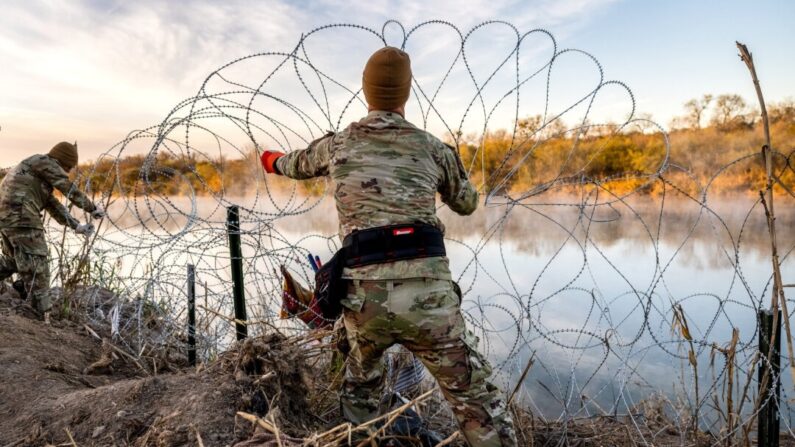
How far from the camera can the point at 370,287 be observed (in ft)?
7.20

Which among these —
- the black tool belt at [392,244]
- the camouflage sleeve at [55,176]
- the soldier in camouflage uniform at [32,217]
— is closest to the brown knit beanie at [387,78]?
the black tool belt at [392,244]

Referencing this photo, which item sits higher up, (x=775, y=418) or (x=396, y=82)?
(x=396, y=82)

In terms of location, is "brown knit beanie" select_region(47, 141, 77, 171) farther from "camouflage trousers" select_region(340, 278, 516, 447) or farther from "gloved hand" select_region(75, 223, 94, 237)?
"camouflage trousers" select_region(340, 278, 516, 447)

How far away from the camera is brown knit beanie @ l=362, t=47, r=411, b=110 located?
233cm

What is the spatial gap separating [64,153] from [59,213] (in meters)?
0.65

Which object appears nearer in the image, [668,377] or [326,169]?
[326,169]

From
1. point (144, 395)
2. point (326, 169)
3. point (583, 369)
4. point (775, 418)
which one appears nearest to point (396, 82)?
point (326, 169)

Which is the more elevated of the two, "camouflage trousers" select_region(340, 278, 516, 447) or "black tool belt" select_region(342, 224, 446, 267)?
"black tool belt" select_region(342, 224, 446, 267)

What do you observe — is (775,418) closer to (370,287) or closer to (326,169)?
(370,287)

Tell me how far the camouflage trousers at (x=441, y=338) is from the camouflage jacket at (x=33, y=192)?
3.84 m

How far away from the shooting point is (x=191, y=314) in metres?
3.43

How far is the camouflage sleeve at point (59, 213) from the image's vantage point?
523cm

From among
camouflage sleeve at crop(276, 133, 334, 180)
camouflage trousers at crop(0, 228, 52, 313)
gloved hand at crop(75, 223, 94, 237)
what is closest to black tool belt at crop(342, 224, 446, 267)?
camouflage sleeve at crop(276, 133, 334, 180)

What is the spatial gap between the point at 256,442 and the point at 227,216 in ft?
5.16
